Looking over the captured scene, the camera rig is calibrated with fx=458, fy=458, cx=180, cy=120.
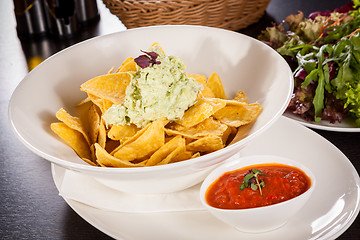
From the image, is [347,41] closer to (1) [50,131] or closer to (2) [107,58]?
(2) [107,58]

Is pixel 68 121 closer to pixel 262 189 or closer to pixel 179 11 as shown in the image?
pixel 262 189

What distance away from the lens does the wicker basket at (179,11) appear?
87.1 inches

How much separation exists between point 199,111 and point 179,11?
1.05 m

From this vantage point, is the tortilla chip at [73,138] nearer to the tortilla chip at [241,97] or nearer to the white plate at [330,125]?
the tortilla chip at [241,97]

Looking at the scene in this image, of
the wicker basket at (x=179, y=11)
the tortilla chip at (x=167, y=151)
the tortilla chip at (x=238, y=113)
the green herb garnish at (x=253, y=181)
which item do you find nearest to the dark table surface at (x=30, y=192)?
the green herb garnish at (x=253, y=181)

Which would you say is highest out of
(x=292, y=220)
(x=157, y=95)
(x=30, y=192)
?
(x=157, y=95)

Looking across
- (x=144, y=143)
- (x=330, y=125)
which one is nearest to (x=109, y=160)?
(x=144, y=143)

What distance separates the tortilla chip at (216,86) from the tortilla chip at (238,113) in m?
0.13

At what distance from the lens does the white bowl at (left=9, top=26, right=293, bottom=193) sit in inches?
Answer: 46.4

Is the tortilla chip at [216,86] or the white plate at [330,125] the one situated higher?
the tortilla chip at [216,86]

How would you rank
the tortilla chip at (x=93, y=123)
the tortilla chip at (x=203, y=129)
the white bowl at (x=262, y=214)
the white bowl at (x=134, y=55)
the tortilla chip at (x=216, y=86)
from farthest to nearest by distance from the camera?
the tortilla chip at (x=216, y=86), the tortilla chip at (x=93, y=123), the tortilla chip at (x=203, y=129), the white bowl at (x=134, y=55), the white bowl at (x=262, y=214)

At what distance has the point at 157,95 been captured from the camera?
1.26m

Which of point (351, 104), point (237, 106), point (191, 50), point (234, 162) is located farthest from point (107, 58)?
point (351, 104)

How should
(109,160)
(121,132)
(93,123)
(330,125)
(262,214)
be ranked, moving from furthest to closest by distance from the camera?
1. (330,125)
2. (93,123)
3. (121,132)
4. (109,160)
5. (262,214)
